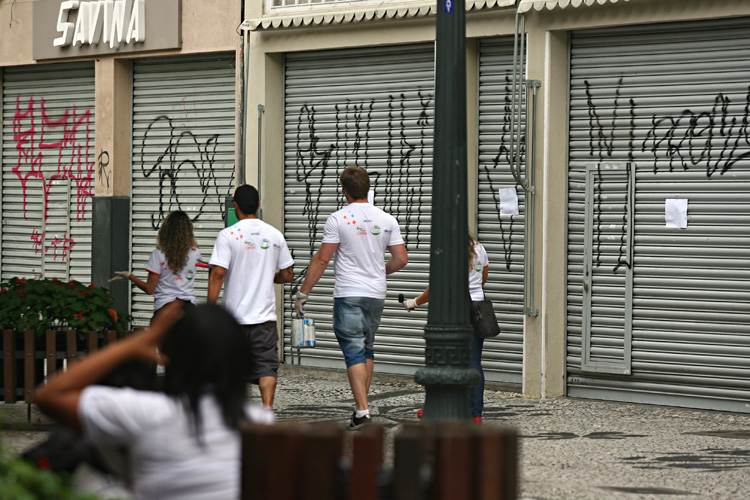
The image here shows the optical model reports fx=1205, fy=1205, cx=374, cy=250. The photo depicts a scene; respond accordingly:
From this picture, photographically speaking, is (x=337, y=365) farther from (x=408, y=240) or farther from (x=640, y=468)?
(x=640, y=468)

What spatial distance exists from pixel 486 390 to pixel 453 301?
5.16 metres

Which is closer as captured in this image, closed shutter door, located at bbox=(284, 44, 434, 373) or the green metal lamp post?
the green metal lamp post

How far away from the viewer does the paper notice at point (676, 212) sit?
1077 cm

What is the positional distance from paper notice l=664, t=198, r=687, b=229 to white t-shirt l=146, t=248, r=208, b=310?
4.20 meters

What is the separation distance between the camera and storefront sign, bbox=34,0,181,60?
47.6 feet

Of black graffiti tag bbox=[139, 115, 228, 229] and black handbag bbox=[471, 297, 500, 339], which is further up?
black graffiti tag bbox=[139, 115, 228, 229]

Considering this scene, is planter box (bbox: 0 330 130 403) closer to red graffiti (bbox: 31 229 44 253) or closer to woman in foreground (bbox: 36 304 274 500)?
woman in foreground (bbox: 36 304 274 500)

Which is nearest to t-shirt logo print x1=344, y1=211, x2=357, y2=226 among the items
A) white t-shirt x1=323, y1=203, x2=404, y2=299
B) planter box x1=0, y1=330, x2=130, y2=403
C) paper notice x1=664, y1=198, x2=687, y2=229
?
white t-shirt x1=323, y1=203, x2=404, y2=299

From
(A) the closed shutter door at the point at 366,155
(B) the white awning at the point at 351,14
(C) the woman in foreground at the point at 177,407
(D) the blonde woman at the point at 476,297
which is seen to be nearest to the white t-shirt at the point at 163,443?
(C) the woman in foreground at the point at 177,407

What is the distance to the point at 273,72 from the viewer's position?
13.6m

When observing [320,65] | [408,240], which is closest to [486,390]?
[408,240]

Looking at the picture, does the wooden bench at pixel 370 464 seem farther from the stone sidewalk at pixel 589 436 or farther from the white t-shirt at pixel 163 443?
the stone sidewalk at pixel 589 436

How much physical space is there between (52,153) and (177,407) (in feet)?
45.0

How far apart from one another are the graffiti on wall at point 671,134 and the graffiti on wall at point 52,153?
291 inches
